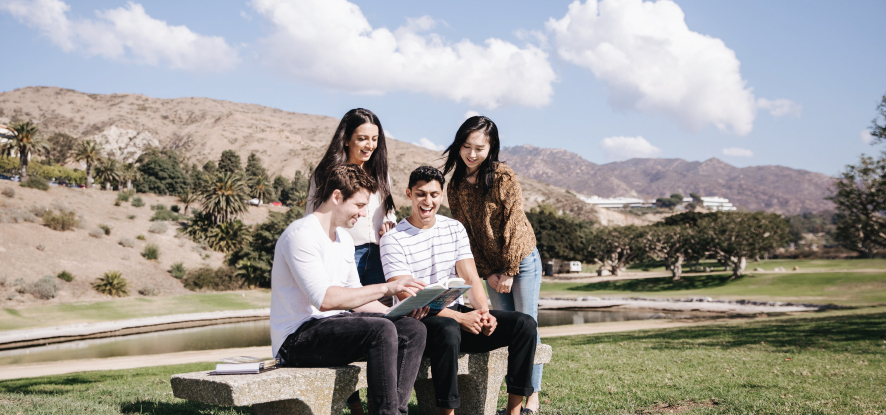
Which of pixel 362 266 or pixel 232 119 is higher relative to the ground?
pixel 232 119

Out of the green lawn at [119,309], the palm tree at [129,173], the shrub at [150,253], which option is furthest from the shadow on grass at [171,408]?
the palm tree at [129,173]

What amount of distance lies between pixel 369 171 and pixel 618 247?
1929 inches

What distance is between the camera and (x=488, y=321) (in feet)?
12.4

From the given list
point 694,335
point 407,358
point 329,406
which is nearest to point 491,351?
Result: point 407,358

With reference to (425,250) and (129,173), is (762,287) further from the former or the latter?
(129,173)

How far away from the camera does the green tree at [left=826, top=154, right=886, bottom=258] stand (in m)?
14.4

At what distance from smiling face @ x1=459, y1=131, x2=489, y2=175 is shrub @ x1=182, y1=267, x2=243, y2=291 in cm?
3791

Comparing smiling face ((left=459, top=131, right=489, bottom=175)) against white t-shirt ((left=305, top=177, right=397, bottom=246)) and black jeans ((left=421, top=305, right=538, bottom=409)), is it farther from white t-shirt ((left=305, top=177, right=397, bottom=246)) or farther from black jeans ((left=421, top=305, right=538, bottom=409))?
black jeans ((left=421, top=305, right=538, bottom=409))

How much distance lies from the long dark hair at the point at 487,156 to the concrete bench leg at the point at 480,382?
133 centimetres

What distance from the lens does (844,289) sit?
31547mm

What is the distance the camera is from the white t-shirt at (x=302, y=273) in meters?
3.16

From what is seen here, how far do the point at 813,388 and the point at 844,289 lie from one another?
32197 mm

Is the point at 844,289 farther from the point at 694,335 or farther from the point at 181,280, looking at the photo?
the point at 181,280

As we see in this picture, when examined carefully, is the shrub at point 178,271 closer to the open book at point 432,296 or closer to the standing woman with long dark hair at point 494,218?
the standing woman with long dark hair at point 494,218
